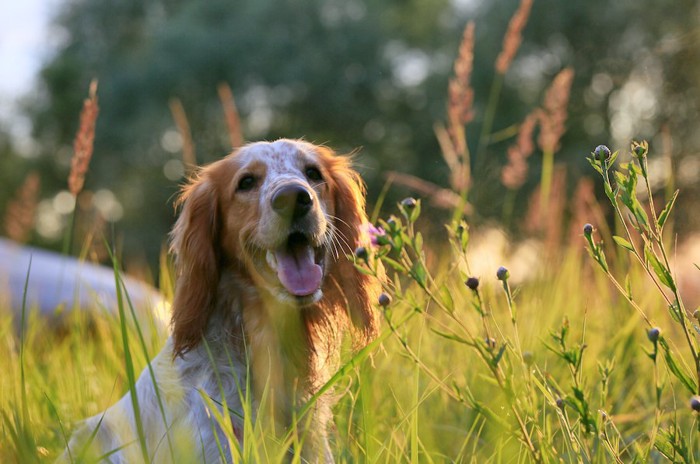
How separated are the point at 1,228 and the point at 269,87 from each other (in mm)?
8759

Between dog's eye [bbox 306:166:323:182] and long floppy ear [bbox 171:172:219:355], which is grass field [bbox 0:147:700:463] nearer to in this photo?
long floppy ear [bbox 171:172:219:355]

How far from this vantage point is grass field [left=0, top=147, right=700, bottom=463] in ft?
5.80

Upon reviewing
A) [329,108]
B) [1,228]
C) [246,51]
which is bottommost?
→ [1,228]

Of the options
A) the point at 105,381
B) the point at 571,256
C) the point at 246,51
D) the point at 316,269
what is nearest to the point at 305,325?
the point at 316,269

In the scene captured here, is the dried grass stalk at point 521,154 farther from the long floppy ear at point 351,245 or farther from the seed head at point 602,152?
the seed head at point 602,152

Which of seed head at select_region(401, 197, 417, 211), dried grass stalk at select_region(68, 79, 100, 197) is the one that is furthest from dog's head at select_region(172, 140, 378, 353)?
seed head at select_region(401, 197, 417, 211)

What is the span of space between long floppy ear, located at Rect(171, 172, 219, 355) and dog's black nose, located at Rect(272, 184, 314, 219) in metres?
0.45

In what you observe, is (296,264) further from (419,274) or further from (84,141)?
(419,274)

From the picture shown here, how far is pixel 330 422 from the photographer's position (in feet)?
9.18

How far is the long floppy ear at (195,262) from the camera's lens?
2812mm

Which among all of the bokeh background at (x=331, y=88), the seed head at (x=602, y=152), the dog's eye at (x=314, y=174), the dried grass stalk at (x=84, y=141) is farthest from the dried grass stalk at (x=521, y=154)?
the bokeh background at (x=331, y=88)

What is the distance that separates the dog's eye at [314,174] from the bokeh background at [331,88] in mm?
16805

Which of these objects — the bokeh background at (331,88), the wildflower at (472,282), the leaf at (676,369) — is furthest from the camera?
the bokeh background at (331,88)

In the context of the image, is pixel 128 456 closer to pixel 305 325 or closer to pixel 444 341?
pixel 305 325
